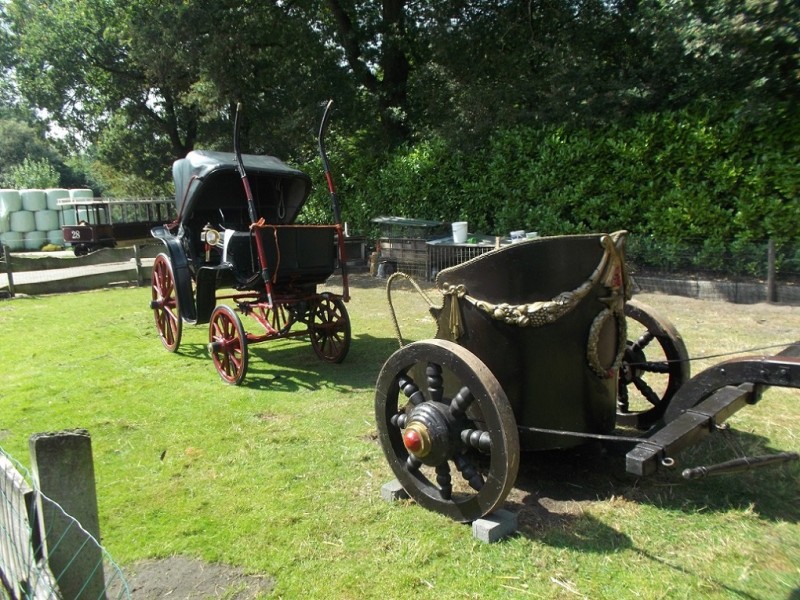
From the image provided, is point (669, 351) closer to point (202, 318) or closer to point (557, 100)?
point (202, 318)

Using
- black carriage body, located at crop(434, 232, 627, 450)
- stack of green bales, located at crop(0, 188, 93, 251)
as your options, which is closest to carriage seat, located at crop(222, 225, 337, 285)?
black carriage body, located at crop(434, 232, 627, 450)

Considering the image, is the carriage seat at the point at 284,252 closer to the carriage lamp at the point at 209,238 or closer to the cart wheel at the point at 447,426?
the carriage lamp at the point at 209,238

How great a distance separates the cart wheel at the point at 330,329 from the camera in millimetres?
6879

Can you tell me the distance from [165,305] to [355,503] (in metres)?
Result: 5.19

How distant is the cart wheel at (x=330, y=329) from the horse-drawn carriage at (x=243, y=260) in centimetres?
1

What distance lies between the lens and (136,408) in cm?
545

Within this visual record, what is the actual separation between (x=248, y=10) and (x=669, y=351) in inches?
631

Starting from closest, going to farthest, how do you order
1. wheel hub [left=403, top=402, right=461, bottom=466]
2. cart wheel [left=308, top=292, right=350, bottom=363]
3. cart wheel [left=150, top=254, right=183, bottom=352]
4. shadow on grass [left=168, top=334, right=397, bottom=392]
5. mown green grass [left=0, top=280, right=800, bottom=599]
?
mown green grass [left=0, top=280, right=800, bottom=599], wheel hub [left=403, top=402, right=461, bottom=466], shadow on grass [left=168, top=334, right=397, bottom=392], cart wheel [left=308, top=292, right=350, bottom=363], cart wheel [left=150, top=254, right=183, bottom=352]

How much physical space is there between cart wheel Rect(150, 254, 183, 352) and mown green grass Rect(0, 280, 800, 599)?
1288 mm

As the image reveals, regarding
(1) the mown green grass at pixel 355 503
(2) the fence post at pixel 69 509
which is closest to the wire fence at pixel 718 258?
(1) the mown green grass at pixel 355 503

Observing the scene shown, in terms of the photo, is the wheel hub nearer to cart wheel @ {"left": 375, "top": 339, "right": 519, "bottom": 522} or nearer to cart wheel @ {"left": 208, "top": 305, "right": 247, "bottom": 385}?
cart wheel @ {"left": 375, "top": 339, "right": 519, "bottom": 522}

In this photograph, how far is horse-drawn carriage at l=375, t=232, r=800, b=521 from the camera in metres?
2.96

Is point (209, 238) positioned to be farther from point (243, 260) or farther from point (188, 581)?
point (188, 581)

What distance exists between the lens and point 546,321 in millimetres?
3043
